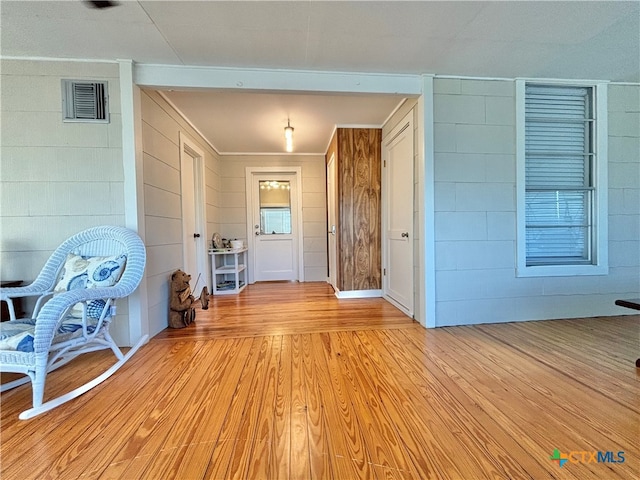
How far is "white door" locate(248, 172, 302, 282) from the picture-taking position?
188 inches

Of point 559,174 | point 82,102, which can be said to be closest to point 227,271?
point 82,102

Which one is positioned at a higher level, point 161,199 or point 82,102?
point 82,102

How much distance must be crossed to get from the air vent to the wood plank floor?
178 centimetres

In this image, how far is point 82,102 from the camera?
203 centimetres

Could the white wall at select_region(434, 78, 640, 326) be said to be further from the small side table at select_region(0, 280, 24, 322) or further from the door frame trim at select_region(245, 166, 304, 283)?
the small side table at select_region(0, 280, 24, 322)

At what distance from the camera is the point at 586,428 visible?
1148mm

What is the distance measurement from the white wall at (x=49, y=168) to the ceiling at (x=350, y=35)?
0.61 ft

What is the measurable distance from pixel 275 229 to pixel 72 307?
341cm

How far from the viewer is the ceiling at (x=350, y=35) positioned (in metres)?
1.61

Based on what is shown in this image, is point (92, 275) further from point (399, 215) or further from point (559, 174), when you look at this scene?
point (559, 174)

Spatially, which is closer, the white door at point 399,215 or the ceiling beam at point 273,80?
the ceiling beam at point 273,80

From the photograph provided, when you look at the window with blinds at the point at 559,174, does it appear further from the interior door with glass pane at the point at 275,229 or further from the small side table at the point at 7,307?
the small side table at the point at 7,307

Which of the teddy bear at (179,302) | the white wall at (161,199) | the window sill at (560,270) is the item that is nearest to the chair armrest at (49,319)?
the white wall at (161,199)

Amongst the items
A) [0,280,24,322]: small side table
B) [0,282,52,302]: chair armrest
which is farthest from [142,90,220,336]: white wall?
[0,280,24,322]: small side table
